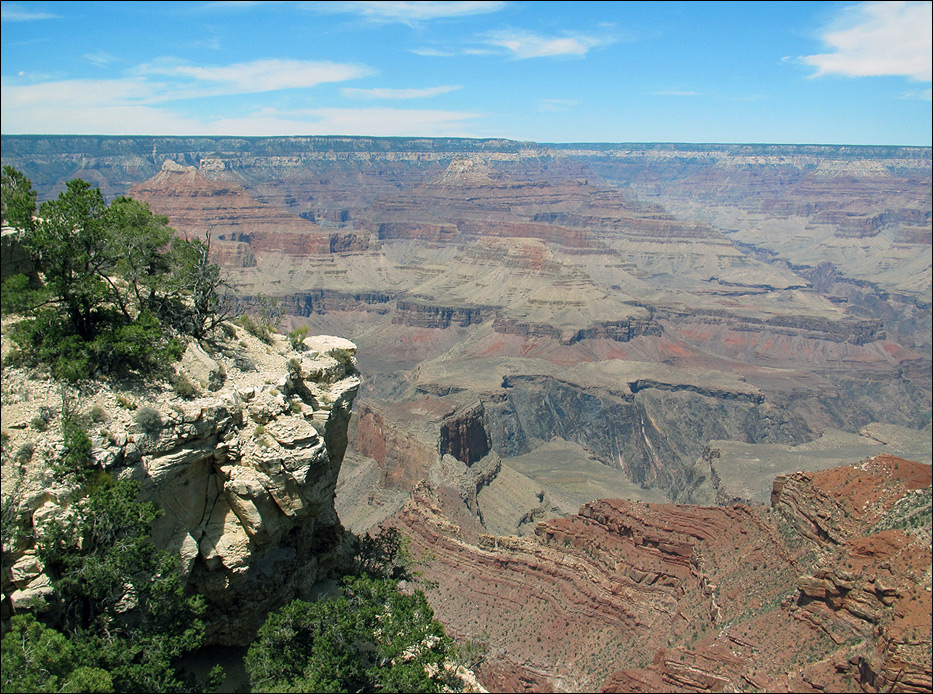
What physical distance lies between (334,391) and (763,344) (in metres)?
182

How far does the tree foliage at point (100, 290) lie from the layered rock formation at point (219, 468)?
91cm

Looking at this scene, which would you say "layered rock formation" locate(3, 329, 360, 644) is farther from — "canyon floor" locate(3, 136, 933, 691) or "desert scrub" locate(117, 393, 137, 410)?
"canyon floor" locate(3, 136, 933, 691)

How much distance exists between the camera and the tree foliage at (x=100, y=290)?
18.4 meters

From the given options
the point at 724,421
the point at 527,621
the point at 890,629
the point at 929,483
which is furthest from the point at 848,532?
the point at 724,421

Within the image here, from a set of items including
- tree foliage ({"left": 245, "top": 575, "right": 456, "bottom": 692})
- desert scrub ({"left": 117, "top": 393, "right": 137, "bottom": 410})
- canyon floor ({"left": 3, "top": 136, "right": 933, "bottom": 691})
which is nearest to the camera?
desert scrub ({"left": 117, "top": 393, "right": 137, "bottom": 410})

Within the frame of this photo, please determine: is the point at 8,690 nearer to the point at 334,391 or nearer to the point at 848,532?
the point at 334,391

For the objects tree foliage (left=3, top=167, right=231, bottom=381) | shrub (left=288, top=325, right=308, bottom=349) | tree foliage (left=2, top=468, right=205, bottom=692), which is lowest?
tree foliage (left=2, top=468, right=205, bottom=692)

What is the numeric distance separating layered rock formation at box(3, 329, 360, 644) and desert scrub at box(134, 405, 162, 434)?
3 cm

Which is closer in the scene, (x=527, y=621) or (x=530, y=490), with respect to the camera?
(x=527, y=621)

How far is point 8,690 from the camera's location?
48.4 ft

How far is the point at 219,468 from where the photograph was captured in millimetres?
19359

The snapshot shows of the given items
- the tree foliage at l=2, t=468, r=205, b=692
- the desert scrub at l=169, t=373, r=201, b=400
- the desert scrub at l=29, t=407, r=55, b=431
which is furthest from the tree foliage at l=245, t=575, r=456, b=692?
the desert scrub at l=29, t=407, r=55, b=431

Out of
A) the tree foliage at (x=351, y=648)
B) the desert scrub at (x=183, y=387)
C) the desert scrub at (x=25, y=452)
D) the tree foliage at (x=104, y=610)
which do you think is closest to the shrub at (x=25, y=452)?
the desert scrub at (x=25, y=452)

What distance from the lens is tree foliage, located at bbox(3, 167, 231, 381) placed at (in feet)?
60.3
